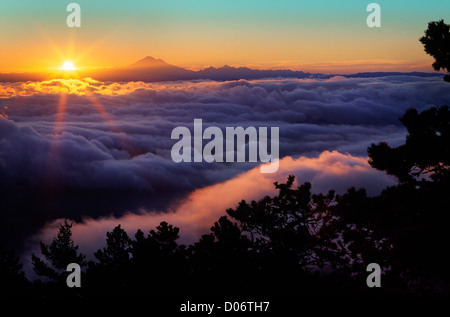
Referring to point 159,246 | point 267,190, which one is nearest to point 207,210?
point 267,190

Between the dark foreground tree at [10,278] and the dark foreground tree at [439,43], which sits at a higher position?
the dark foreground tree at [439,43]

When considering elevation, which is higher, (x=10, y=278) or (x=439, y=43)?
(x=439, y=43)

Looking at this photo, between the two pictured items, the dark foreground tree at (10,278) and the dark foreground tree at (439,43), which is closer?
the dark foreground tree at (439,43)

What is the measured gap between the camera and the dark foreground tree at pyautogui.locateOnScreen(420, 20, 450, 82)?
1014 centimetres

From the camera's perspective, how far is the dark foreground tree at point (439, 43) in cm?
1014

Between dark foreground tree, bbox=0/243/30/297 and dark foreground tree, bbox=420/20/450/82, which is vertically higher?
dark foreground tree, bbox=420/20/450/82

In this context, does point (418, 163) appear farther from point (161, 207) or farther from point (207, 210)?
point (161, 207)

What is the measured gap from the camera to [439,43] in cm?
1025

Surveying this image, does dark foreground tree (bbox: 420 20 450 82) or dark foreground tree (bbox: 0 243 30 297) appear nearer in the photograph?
dark foreground tree (bbox: 420 20 450 82)

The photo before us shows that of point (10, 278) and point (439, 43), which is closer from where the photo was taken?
point (439, 43)

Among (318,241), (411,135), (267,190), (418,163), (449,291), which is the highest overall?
(411,135)

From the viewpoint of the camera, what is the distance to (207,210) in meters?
153

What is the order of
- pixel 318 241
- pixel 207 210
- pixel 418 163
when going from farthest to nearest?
pixel 207 210 < pixel 318 241 < pixel 418 163
